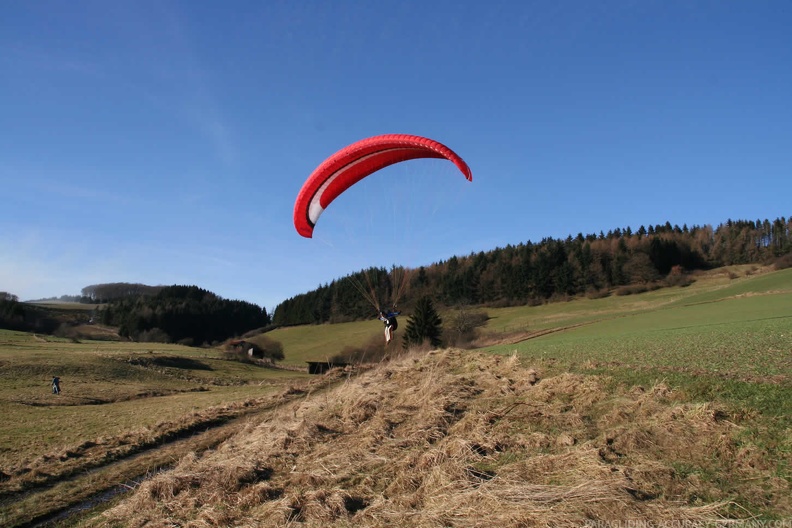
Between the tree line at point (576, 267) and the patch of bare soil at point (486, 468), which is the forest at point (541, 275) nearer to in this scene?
the tree line at point (576, 267)

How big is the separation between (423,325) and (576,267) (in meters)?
33.8

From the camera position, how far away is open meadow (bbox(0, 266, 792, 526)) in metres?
A: 5.75

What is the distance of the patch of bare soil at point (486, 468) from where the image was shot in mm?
5508

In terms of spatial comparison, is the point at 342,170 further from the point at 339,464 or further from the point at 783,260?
the point at 783,260

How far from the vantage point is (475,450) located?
7.89 metres

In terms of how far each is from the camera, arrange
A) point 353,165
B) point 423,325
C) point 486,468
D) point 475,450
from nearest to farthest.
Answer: point 486,468, point 475,450, point 353,165, point 423,325

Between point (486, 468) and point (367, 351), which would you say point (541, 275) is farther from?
point (486, 468)

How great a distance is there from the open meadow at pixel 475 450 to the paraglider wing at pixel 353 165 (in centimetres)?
544

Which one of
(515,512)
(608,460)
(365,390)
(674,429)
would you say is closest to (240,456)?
(365,390)

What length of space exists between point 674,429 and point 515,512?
3183 millimetres

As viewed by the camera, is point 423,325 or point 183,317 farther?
point 183,317

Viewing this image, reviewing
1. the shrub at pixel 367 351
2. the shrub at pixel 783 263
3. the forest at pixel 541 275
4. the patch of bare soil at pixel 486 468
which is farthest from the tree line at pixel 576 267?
the patch of bare soil at pixel 486 468

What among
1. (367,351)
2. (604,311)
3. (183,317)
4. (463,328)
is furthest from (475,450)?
(183,317)

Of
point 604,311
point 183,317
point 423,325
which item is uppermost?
point 183,317
